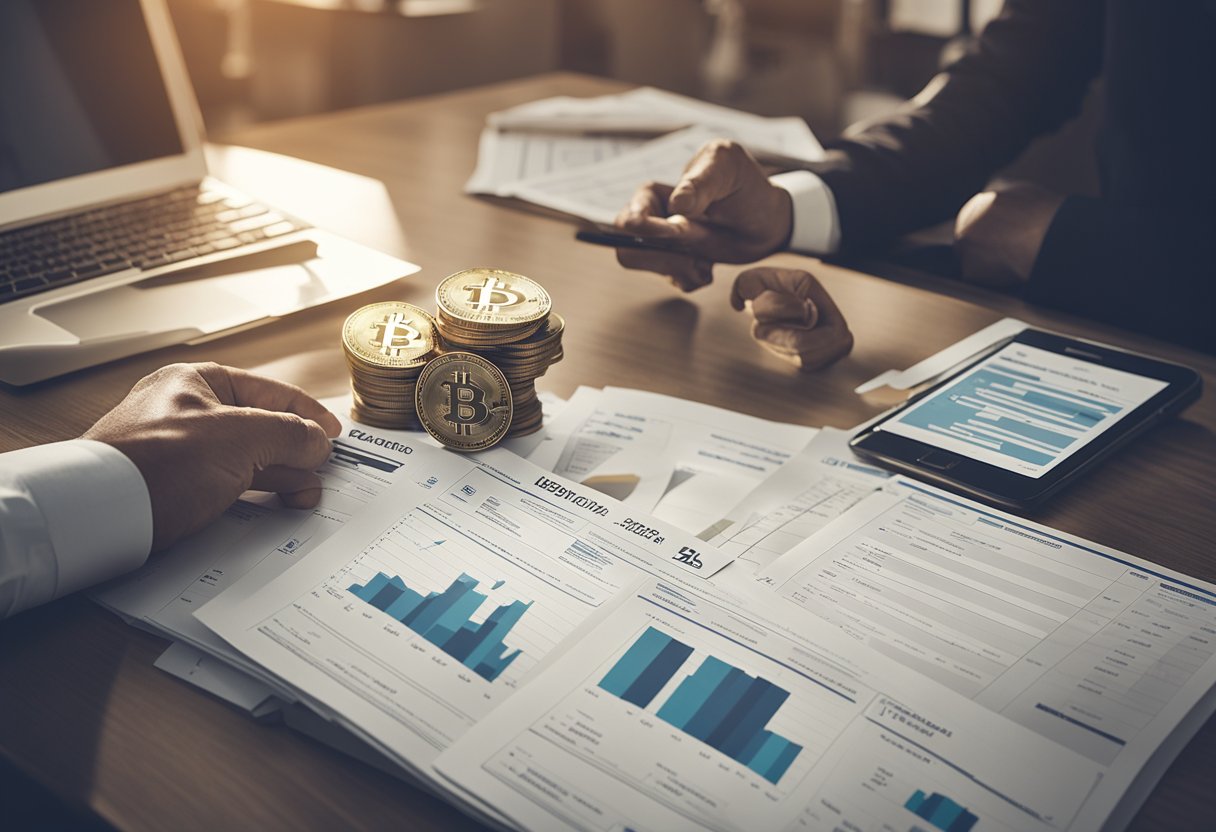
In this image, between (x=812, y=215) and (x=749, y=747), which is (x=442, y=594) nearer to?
(x=749, y=747)

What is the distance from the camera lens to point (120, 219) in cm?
103

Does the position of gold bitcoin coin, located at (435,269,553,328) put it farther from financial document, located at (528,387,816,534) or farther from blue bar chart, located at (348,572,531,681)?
blue bar chart, located at (348,572,531,681)

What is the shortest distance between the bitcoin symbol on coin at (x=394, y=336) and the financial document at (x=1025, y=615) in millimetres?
331

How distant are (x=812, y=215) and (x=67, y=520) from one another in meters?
0.90

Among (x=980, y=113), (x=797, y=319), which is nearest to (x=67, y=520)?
(x=797, y=319)

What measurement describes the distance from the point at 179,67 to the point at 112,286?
34cm

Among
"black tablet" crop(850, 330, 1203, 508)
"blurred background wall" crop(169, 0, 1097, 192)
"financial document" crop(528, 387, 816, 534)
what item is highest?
"financial document" crop(528, 387, 816, 534)

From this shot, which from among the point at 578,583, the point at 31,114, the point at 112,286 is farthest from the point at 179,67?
the point at 578,583

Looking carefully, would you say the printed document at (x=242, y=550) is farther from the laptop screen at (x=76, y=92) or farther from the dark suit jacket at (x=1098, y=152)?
the dark suit jacket at (x=1098, y=152)

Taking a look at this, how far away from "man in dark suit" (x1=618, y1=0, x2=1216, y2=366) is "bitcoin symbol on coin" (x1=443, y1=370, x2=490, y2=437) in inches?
12.7

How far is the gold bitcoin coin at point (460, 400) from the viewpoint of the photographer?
75 cm

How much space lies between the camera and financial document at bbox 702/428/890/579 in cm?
68

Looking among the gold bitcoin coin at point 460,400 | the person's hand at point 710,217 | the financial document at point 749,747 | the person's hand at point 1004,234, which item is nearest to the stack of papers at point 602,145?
the person's hand at point 710,217

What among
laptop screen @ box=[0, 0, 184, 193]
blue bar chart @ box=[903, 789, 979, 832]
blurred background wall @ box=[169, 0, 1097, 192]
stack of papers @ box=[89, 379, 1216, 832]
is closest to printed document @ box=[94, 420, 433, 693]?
stack of papers @ box=[89, 379, 1216, 832]
